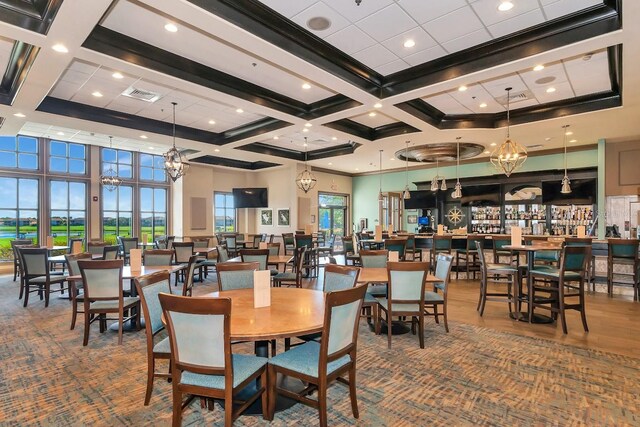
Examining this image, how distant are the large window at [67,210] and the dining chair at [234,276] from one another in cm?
908

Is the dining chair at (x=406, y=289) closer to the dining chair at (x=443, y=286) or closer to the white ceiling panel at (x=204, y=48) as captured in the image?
the dining chair at (x=443, y=286)

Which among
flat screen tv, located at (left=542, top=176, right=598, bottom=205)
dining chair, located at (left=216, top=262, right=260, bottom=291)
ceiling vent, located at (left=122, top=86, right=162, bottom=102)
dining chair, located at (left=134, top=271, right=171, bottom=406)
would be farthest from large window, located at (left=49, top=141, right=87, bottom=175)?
flat screen tv, located at (left=542, top=176, right=598, bottom=205)

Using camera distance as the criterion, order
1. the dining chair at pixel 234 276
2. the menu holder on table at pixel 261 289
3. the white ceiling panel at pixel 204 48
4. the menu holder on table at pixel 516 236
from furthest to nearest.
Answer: the menu holder on table at pixel 516 236
the white ceiling panel at pixel 204 48
the dining chair at pixel 234 276
the menu holder on table at pixel 261 289

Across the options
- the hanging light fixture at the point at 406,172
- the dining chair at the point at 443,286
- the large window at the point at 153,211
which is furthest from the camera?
the large window at the point at 153,211

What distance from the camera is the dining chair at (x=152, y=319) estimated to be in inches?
99.1

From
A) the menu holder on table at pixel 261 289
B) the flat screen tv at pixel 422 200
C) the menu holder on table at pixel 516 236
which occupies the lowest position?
the menu holder on table at pixel 261 289

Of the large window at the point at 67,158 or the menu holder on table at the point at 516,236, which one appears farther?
the large window at the point at 67,158

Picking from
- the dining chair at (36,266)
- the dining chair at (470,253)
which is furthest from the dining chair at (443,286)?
the dining chair at (36,266)

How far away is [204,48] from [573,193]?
33.7 ft

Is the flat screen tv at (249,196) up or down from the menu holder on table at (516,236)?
up

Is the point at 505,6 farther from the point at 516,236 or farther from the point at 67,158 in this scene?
the point at 67,158

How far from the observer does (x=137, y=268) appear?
469 centimetres

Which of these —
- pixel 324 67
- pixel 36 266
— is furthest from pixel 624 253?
pixel 36 266

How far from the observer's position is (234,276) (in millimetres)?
3713
